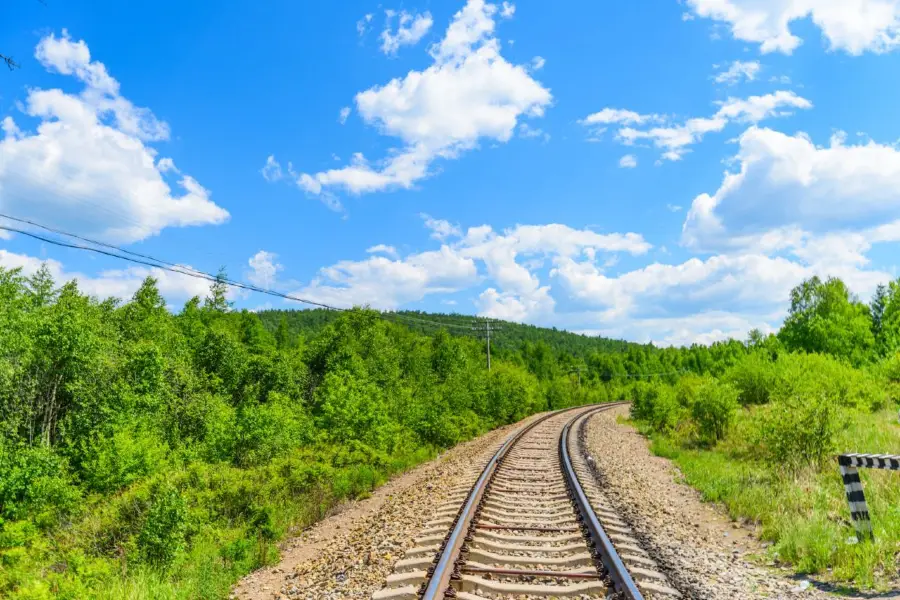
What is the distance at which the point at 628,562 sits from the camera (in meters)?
6.07

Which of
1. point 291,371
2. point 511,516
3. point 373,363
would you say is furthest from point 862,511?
point 291,371

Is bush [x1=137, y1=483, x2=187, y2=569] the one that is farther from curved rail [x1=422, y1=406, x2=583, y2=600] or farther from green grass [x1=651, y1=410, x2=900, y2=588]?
green grass [x1=651, y1=410, x2=900, y2=588]

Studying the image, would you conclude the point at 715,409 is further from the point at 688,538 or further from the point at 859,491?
the point at 859,491

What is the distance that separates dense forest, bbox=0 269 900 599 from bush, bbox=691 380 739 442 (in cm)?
6

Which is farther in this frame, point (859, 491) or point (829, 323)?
point (829, 323)

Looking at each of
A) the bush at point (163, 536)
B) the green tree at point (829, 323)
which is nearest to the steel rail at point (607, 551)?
the bush at point (163, 536)

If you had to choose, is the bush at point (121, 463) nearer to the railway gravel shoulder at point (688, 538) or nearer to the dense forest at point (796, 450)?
the railway gravel shoulder at point (688, 538)

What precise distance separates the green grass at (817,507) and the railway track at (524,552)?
201cm

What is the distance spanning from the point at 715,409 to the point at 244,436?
15.3 metres

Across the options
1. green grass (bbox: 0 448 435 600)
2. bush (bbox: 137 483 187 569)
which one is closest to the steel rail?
green grass (bbox: 0 448 435 600)

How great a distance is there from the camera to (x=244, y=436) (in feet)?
52.4

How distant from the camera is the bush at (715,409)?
18.2m

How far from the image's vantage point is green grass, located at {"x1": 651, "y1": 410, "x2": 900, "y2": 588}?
6.09 m

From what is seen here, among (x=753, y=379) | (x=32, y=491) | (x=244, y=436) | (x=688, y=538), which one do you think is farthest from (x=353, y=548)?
(x=753, y=379)
